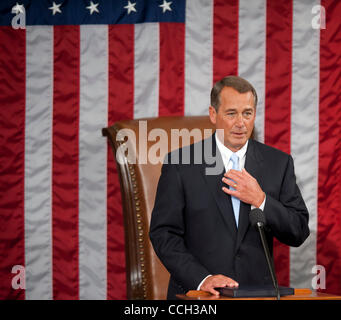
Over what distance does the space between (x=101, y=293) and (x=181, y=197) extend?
1.37 meters

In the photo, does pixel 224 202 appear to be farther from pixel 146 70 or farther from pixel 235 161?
pixel 146 70

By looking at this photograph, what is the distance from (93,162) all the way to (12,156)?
52 cm

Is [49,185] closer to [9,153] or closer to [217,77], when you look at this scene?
[9,153]

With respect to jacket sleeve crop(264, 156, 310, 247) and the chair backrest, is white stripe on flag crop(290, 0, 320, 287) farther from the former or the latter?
jacket sleeve crop(264, 156, 310, 247)

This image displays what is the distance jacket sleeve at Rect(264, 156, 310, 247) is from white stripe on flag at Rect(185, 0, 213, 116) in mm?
1170

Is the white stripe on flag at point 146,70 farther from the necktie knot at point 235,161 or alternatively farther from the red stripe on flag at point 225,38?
the necktie knot at point 235,161

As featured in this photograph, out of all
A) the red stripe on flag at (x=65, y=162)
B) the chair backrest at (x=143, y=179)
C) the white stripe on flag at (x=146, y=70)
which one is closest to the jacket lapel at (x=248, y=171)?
the chair backrest at (x=143, y=179)

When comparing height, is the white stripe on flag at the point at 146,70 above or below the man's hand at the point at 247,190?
above

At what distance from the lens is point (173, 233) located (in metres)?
2.13

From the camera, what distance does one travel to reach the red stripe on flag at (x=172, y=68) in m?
3.28

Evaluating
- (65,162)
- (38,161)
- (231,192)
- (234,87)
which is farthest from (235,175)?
(38,161)

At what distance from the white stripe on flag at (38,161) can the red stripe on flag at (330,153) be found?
174 cm

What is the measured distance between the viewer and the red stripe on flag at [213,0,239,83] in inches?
129
